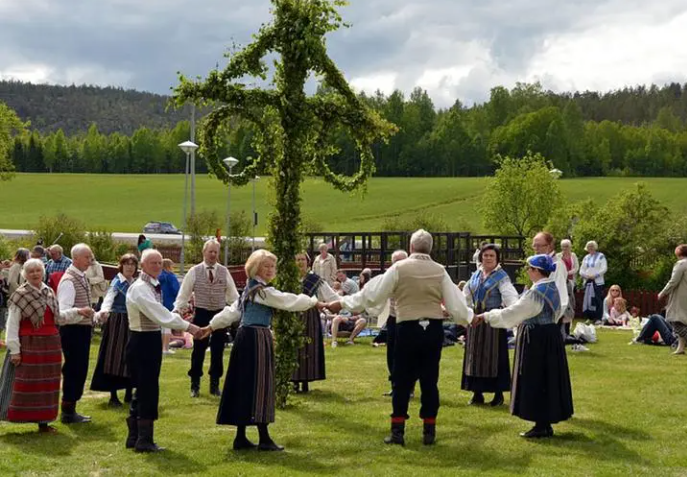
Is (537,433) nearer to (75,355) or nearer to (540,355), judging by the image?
(540,355)

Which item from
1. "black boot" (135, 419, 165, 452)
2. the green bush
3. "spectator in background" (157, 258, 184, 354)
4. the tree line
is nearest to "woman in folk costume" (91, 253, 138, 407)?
"black boot" (135, 419, 165, 452)

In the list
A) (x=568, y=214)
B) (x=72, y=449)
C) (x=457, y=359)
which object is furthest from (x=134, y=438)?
(x=568, y=214)

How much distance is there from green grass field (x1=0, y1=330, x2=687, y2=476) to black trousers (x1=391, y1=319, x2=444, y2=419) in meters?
0.39

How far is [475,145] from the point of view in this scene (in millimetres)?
108688

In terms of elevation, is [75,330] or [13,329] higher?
[13,329]

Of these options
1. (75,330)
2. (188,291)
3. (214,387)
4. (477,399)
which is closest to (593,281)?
(477,399)

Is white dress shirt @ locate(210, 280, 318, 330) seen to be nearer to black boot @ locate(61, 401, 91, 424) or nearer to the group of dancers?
the group of dancers

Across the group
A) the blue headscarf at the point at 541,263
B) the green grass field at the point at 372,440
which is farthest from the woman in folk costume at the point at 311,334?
the blue headscarf at the point at 541,263

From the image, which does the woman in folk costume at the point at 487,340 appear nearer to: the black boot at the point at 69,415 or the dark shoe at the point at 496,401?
the dark shoe at the point at 496,401

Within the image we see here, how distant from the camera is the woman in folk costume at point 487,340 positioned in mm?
9984

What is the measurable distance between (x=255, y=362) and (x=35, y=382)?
2299 millimetres

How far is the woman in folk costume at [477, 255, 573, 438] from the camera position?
825 centimetres

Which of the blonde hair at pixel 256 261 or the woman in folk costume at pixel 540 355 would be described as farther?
the woman in folk costume at pixel 540 355

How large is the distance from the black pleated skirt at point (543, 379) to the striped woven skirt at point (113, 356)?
4.43 m
